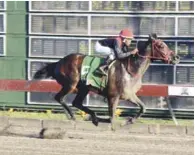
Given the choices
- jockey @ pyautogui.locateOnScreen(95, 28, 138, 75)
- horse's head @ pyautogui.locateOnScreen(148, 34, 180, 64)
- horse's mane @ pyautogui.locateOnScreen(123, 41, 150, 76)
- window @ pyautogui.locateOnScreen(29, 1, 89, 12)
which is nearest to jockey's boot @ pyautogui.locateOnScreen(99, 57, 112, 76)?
jockey @ pyautogui.locateOnScreen(95, 28, 138, 75)

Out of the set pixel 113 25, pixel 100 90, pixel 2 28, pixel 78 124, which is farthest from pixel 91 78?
pixel 2 28

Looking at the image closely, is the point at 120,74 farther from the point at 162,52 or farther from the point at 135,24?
the point at 135,24

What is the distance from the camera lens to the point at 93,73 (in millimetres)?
11266

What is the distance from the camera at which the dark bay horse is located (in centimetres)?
1102

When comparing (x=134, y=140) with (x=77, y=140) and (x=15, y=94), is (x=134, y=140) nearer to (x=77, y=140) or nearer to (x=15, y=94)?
(x=77, y=140)

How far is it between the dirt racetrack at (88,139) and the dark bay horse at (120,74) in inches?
16.2

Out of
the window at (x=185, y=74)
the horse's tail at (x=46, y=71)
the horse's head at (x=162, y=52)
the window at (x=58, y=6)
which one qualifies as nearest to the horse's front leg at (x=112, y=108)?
the horse's head at (x=162, y=52)

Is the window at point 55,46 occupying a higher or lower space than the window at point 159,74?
higher

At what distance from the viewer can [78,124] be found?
38.9 ft

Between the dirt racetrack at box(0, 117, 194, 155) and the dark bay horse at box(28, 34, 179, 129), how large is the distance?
41 cm

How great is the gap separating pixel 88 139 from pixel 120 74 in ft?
4.21

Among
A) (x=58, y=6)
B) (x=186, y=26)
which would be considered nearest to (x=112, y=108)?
(x=186, y=26)

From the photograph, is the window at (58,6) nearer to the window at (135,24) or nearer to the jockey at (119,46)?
the window at (135,24)

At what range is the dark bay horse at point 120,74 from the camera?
11023mm
